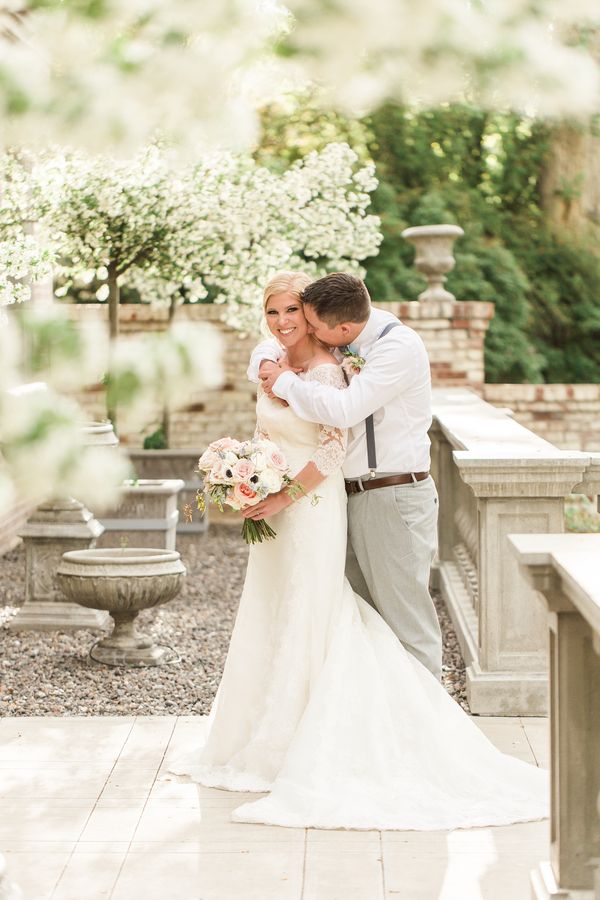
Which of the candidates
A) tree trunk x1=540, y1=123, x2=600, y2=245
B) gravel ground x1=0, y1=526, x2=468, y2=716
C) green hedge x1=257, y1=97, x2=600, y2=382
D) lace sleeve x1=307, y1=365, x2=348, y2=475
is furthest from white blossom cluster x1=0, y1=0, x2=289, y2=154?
tree trunk x1=540, y1=123, x2=600, y2=245

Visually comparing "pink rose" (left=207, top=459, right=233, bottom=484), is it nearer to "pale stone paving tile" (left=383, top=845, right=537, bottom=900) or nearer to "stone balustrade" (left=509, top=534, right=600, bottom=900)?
"pale stone paving tile" (left=383, top=845, right=537, bottom=900)

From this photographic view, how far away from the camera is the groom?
399 centimetres

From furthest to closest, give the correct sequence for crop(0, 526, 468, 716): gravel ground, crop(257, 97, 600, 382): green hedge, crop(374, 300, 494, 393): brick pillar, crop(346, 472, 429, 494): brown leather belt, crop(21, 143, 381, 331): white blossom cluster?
1. crop(257, 97, 600, 382): green hedge
2. crop(374, 300, 494, 393): brick pillar
3. crop(21, 143, 381, 331): white blossom cluster
4. crop(0, 526, 468, 716): gravel ground
5. crop(346, 472, 429, 494): brown leather belt

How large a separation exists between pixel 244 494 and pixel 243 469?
0.08 metres

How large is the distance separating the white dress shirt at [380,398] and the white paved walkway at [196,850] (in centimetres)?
119

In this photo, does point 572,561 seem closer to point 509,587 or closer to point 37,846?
point 37,846

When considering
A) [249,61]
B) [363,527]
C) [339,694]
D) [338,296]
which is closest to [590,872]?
[339,694]

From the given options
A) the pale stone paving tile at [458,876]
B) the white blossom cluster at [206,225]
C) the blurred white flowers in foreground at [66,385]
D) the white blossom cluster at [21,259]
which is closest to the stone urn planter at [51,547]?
the white blossom cluster at [206,225]

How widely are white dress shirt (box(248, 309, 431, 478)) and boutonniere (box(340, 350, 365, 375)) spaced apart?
0.10ft

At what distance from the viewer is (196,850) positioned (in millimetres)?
3523

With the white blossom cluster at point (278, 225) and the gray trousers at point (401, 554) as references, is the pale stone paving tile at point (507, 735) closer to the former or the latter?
the gray trousers at point (401, 554)

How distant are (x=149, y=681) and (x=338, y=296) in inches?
96.8

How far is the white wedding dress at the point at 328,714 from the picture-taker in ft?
12.3

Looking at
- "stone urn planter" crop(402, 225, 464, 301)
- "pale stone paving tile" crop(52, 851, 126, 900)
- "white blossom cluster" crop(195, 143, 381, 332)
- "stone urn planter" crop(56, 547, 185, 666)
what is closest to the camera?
"pale stone paving tile" crop(52, 851, 126, 900)
